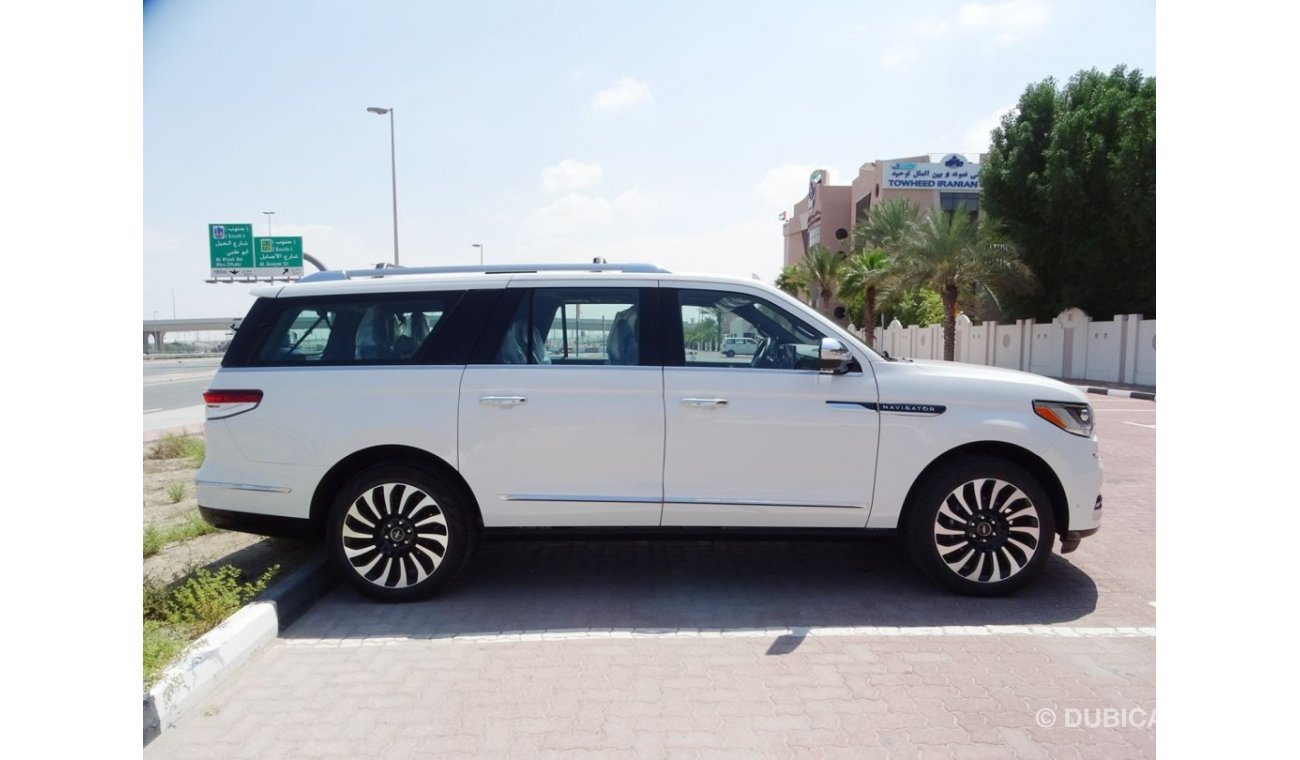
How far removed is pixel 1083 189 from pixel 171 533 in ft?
89.6

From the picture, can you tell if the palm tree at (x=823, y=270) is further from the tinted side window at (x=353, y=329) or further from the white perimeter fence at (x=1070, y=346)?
the tinted side window at (x=353, y=329)

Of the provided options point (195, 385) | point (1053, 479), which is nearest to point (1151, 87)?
point (1053, 479)

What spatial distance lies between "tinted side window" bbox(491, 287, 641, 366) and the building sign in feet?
175

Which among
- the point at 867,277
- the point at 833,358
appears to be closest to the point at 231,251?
the point at 867,277

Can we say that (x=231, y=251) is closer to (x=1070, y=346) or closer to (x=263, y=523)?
(x=1070, y=346)

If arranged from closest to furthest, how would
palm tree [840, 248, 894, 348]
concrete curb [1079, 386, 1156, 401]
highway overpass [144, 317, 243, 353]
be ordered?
concrete curb [1079, 386, 1156, 401] < palm tree [840, 248, 894, 348] < highway overpass [144, 317, 243, 353]

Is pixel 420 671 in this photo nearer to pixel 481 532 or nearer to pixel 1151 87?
pixel 481 532

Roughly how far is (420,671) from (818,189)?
2630 inches

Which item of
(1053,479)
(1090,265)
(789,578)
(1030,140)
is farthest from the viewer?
(1030,140)

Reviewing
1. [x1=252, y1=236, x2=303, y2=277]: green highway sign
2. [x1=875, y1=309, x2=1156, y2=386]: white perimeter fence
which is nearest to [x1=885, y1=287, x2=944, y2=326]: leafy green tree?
[x1=875, y1=309, x2=1156, y2=386]: white perimeter fence

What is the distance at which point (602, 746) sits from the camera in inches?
132

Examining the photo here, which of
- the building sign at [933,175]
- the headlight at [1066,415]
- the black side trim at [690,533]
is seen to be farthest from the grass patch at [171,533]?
the building sign at [933,175]

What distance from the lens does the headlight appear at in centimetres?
482

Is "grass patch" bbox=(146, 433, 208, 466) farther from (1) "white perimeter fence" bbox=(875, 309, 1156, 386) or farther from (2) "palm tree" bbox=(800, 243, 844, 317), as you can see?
(2) "palm tree" bbox=(800, 243, 844, 317)
